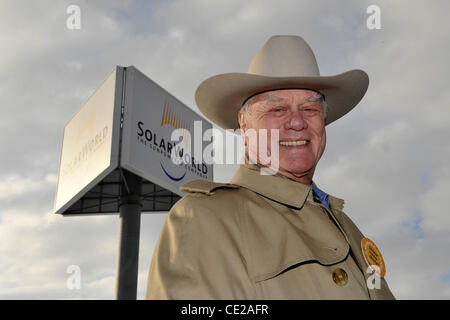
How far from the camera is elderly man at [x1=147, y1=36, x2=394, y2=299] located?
222 centimetres

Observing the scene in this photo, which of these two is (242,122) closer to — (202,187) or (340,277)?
(202,187)

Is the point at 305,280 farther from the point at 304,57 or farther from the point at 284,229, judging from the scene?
the point at 304,57

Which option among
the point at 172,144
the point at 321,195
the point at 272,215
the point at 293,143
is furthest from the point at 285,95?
the point at 172,144

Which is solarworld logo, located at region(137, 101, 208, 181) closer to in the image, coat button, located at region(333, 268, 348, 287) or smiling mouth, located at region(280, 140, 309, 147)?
smiling mouth, located at region(280, 140, 309, 147)

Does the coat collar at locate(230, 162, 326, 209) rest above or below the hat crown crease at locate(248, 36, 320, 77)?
below

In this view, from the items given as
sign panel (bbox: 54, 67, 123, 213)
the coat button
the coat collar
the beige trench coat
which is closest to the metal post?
sign panel (bbox: 54, 67, 123, 213)

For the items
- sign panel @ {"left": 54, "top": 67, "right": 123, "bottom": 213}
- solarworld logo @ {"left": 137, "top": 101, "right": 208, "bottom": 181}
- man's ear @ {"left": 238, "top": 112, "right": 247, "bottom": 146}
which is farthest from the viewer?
solarworld logo @ {"left": 137, "top": 101, "right": 208, "bottom": 181}

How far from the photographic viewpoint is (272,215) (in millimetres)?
2605

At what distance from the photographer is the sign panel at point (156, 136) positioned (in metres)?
21.2

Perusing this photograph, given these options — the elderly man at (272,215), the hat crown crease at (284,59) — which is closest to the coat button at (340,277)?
the elderly man at (272,215)

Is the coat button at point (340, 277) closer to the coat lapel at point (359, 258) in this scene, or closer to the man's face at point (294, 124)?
the coat lapel at point (359, 258)

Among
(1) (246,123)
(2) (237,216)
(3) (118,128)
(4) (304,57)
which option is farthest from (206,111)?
(3) (118,128)
